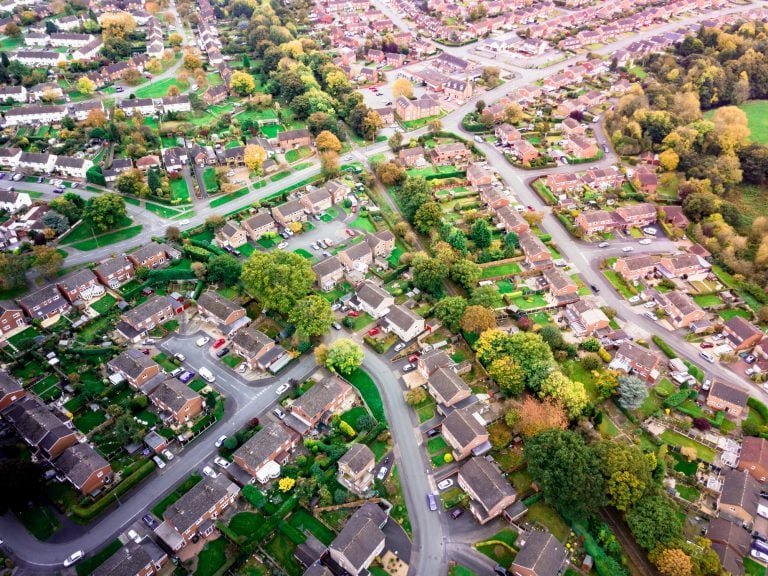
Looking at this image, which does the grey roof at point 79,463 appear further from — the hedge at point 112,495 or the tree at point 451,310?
the tree at point 451,310

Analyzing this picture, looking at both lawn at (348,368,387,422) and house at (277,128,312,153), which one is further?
house at (277,128,312,153)

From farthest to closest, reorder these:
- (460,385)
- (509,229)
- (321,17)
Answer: (321,17) → (509,229) → (460,385)

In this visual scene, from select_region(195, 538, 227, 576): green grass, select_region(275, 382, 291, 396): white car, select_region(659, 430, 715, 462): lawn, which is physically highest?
select_region(275, 382, 291, 396): white car

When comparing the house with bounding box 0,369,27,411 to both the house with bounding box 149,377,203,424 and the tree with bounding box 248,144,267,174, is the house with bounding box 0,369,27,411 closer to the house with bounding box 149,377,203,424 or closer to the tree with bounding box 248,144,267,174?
the house with bounding box 149,377,203,424

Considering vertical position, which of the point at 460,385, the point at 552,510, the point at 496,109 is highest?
the point at 496,109

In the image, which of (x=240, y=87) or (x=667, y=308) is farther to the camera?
(x=240, y=87)

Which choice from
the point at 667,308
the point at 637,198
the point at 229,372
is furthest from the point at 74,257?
the point at 637,198

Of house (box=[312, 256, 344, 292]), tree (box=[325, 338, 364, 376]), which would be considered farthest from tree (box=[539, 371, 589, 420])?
house (box=[312, 256, 344, 292])

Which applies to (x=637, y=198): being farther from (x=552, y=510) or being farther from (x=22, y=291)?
(x=22, y=291)
